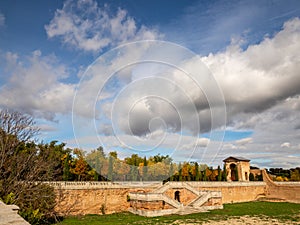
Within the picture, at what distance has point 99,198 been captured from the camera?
23703mm

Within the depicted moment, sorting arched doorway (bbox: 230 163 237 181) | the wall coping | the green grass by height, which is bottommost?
the green grass

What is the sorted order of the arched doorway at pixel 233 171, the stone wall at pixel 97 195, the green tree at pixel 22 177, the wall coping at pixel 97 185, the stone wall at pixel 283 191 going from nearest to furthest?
the green tree at pixel 22 177 < the stone wall at pixel 97 195 < the wall coping at pixel 97 185 < the stone wall at pixel 283 191 < the arched doorway at pixel 233 171

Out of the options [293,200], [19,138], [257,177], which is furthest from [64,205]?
[257,177]

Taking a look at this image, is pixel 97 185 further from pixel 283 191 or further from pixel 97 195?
pixel 283 191

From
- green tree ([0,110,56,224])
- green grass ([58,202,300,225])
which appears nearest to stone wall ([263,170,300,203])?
green grass ([58,202,300,225])

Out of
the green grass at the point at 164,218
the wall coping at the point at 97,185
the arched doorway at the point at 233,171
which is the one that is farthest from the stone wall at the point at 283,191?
the wall coping at the point at 97,185

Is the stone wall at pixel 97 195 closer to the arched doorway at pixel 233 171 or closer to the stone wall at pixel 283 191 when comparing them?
the stone wall at pixel 283 191

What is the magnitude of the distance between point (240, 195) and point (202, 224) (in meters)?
20.0

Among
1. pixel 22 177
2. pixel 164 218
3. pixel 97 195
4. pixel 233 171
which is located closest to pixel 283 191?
pixel 233 171

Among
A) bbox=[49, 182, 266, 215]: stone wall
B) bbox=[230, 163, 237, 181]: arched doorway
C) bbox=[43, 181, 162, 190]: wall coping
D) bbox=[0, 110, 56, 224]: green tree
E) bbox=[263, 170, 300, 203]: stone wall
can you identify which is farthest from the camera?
bbox=[230, 163, 237, 181]: arched doorway

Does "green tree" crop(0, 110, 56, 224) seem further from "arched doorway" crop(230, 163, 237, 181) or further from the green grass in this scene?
"arched doorway" crop(230, 163, 237, 181)

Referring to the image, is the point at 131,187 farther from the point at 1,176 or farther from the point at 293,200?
the point at 293,200

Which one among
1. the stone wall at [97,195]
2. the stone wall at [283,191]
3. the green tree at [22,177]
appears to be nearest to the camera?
the green tree at [22,177]

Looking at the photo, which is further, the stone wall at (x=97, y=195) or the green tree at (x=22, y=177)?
the stone wall at (x=97, y=195)
